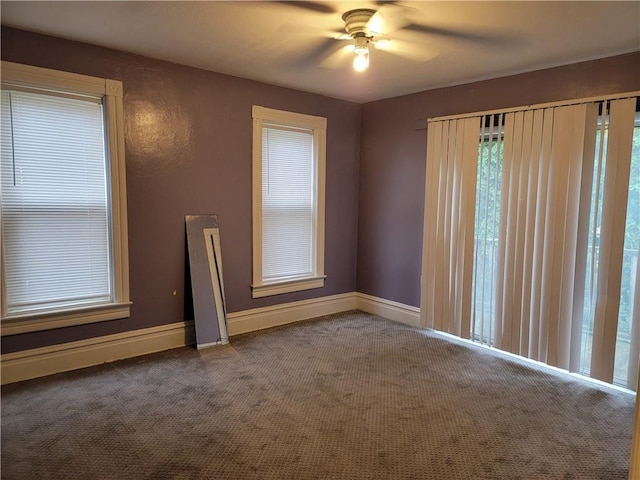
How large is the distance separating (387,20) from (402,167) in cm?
203

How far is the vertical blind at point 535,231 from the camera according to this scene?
3008 millimetres

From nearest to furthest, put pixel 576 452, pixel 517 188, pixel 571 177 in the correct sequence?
1. pixel 576 452
2. pixel 571 177
3. pixel 517 188

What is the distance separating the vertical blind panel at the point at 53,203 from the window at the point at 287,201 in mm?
1344

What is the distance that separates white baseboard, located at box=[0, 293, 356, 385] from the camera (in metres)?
2.97

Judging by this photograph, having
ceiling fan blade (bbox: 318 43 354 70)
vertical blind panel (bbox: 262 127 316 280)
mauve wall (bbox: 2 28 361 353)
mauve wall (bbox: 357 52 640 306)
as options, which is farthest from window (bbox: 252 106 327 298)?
ceiling fan blade (bbox: 318 43 354 70)

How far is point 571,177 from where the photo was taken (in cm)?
315

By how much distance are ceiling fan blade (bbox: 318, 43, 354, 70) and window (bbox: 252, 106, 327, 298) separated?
85cm

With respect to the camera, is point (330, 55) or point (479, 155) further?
point (479, 155)

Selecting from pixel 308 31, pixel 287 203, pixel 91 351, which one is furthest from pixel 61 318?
pixel 308 31

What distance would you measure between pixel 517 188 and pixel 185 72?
2.86 metres

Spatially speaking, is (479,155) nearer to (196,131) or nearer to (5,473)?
(196,131)

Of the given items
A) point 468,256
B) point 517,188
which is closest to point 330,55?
point 517,188

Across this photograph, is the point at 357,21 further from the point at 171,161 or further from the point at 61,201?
the point at 61,201

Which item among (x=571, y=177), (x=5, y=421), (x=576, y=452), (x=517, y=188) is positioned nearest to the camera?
(x=576, y=452)
